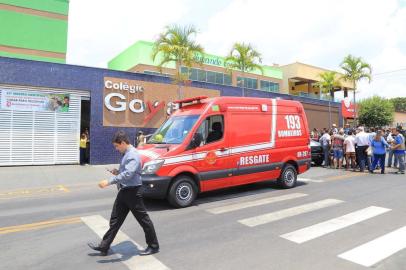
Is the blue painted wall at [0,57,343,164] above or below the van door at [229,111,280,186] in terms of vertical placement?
above

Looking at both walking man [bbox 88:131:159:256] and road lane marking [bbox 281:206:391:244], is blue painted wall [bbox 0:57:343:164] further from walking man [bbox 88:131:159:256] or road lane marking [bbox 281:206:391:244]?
road lane marking [bbox 281:206:391:244]

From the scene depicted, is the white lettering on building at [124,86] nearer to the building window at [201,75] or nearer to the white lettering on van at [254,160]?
the white lettering on van at [254,160]

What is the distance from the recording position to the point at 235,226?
6438 mm

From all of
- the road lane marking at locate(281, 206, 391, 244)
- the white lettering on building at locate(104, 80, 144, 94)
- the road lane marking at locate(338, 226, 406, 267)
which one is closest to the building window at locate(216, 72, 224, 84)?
the white lettering on building at locate(104, 80, 144, 94)

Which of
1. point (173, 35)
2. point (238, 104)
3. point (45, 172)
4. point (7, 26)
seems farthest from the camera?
point (7, 26)

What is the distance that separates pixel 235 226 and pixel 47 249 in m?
3.16

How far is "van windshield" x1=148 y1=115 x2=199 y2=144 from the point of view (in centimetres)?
842

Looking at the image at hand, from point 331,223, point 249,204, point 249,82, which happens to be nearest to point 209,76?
point 249,82

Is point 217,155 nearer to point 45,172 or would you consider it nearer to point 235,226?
point 235,226

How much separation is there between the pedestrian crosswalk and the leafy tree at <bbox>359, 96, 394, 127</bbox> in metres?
39.6

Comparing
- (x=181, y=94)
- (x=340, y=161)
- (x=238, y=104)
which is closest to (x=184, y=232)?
(x=238, y=104)

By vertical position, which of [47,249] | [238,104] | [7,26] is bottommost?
[47,249]

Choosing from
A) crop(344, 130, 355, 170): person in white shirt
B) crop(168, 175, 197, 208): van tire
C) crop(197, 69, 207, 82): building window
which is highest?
crop(197, 69, 207, 82): building window

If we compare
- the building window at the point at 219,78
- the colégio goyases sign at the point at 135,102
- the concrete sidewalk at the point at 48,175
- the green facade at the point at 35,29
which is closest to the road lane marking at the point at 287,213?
the concrete sidewalk at the point at 48,175
